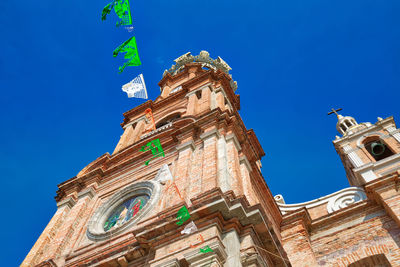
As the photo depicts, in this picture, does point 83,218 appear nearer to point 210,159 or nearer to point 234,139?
point 210,159

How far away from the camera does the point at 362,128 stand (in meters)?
24.7

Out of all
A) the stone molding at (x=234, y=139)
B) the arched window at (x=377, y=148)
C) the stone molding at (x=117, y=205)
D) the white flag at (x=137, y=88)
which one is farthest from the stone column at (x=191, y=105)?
the arched window at (x=377, y=148)

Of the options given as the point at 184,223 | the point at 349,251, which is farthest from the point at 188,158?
the point at 349,251

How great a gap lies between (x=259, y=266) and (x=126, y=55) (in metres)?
6.47

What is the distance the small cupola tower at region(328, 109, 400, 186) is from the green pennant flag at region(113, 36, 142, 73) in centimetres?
1371

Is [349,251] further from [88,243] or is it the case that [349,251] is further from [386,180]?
[88,243]

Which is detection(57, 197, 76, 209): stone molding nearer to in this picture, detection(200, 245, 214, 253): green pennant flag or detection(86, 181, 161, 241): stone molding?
detection(86, 181, 161, 241): stone molding

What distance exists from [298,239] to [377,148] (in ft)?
38.4

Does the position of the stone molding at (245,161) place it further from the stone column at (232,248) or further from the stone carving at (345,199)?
the stone carving at (345,199)

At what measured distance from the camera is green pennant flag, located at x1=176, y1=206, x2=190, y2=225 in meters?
9.41

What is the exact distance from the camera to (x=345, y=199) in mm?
17344

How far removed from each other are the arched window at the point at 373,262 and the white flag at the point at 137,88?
29.8 feet

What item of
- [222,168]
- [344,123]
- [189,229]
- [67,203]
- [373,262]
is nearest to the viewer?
[189,229]

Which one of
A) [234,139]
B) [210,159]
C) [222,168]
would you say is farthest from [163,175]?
[234,139]
